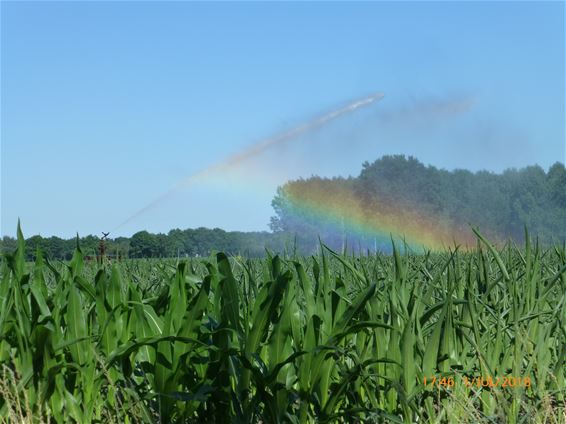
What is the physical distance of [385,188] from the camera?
60.0 meters

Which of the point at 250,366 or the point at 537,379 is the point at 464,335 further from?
the point at 250,366

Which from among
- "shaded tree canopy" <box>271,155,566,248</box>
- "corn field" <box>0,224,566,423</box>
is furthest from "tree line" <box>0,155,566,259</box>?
"corn field" <box>0,224,566,423</box>

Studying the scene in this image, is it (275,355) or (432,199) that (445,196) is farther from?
(275,355)

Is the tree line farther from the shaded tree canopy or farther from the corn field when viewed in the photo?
the corn field

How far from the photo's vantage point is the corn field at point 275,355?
325 centimetres

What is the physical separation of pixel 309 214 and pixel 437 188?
403 inches
